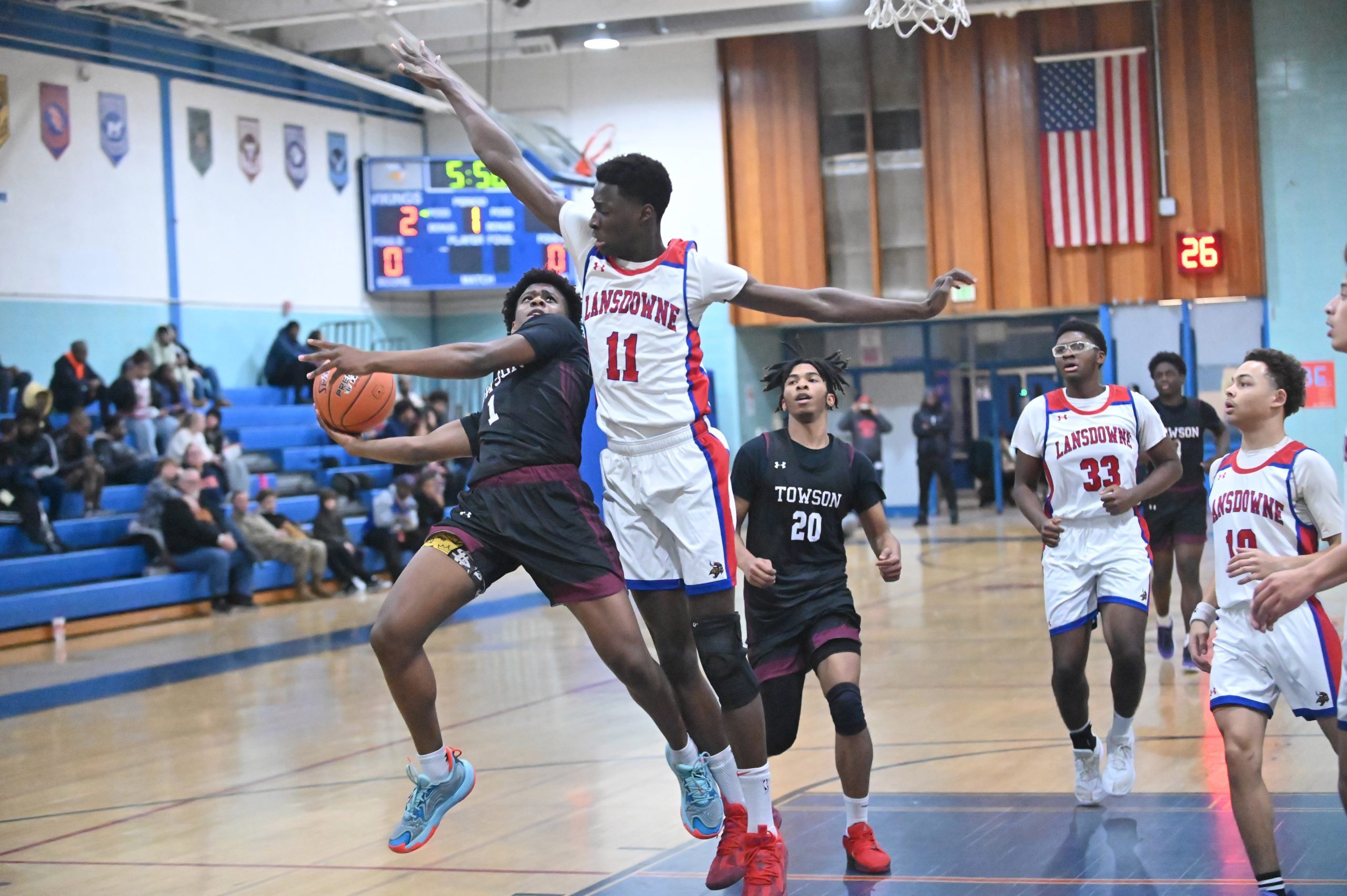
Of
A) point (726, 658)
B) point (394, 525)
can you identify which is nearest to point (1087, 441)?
point (726, 658)

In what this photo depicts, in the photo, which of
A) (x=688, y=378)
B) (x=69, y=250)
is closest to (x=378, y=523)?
(x=69, y=250)

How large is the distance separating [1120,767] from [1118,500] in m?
1.10

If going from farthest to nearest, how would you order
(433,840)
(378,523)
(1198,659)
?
(378,523) < (433,840) < (1198,659)

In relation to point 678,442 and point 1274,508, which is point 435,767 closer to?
point 678,442

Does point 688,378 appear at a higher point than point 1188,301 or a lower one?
lower

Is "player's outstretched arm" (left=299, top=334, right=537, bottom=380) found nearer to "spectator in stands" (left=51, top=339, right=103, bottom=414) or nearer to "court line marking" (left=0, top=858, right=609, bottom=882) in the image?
"court line marking" (left=0, top=858, right=609, bottom=882)

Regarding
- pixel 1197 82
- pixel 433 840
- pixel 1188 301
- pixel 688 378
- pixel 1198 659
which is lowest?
pixel 433 840

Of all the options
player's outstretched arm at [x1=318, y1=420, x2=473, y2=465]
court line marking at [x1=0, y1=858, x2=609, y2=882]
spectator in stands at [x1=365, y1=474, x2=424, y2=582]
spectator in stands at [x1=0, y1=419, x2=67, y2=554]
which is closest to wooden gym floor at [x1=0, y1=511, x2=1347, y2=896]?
court line marking at [x1=0, y1=858, x2=609, y2=882]

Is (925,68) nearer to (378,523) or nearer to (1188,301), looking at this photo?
(1188,301)

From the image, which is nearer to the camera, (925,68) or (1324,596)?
(1324,596)

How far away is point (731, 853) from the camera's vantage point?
4672 mm

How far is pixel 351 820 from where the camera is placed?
6.05 m

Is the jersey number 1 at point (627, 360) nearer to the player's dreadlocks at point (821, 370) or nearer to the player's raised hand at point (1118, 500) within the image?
the player's dreadlocks at point (821, 370)

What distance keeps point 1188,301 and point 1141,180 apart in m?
1.80
